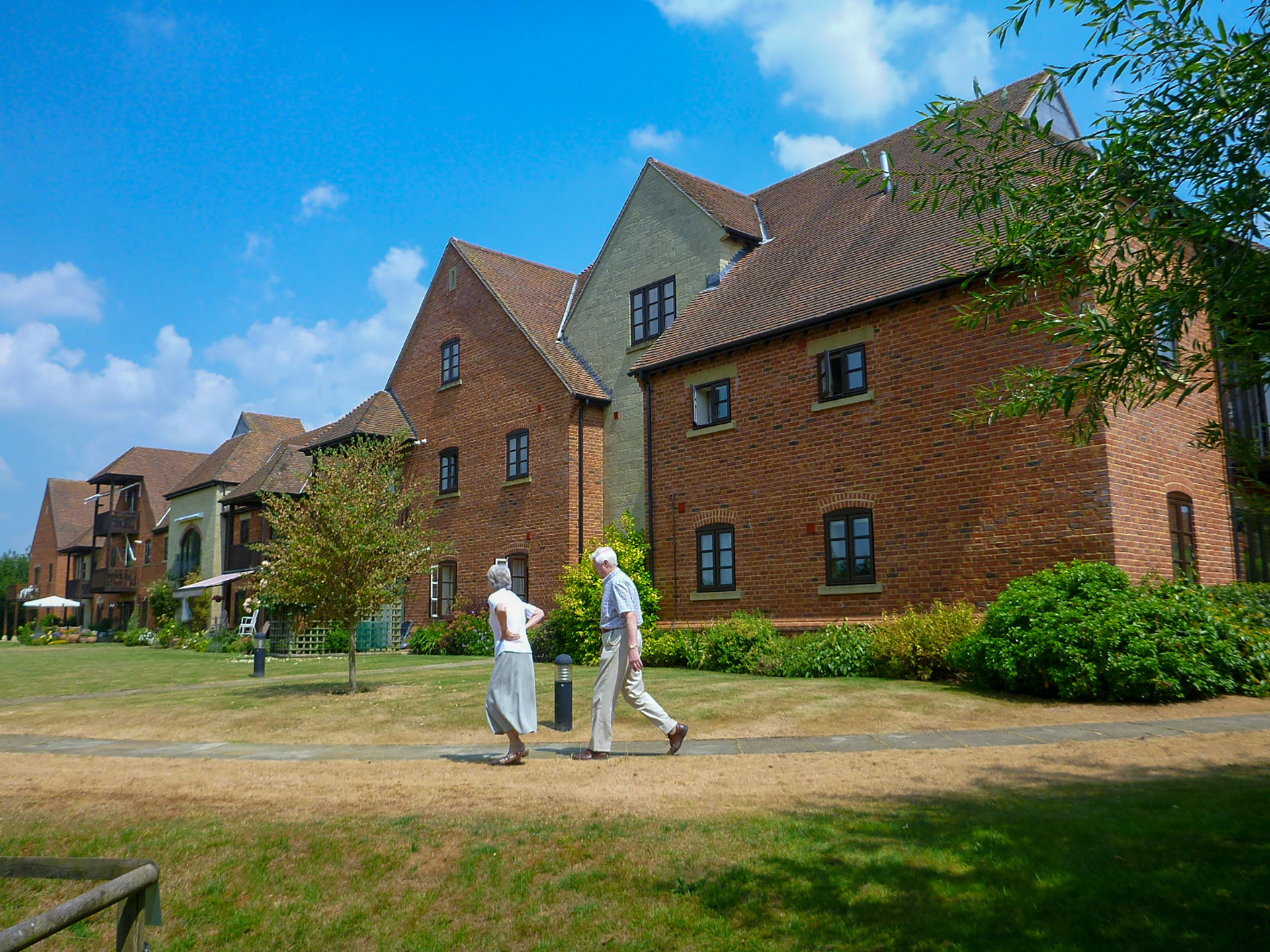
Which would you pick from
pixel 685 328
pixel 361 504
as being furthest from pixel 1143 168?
pixel 685 328

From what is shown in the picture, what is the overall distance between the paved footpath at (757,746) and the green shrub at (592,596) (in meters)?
9.74

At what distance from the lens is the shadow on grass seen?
4.29 meters

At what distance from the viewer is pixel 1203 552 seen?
15.4 meters

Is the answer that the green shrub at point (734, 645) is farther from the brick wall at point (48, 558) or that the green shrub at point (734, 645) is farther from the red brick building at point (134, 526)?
the brick wall at point (48, 558)

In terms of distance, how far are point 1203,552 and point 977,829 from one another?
39.9ft

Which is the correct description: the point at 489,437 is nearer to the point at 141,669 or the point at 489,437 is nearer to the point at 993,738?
the point at 141,669

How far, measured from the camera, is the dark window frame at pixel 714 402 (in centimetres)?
1900

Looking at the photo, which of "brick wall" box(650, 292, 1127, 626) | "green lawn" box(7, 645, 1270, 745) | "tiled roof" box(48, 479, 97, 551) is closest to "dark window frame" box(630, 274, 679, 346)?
"brick wall" box(650, 292, 1127, 626)

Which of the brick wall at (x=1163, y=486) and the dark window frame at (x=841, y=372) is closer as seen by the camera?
the brick wall at (x=1163, y=486)

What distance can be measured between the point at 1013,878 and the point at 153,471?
5516 centimetres

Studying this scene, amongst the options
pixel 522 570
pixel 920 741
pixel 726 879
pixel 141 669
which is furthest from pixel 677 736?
pixel 141 669

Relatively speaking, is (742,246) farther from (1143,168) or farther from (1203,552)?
(1143,168)

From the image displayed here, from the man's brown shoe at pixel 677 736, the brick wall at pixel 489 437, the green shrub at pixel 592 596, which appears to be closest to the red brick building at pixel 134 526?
the brick wall at pixel 489 437

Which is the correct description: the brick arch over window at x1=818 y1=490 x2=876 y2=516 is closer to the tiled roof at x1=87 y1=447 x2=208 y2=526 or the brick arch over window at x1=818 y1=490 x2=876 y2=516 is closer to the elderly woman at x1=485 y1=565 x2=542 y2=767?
the elderly woman at x1=485 y1=565 x2=542 y2=767
